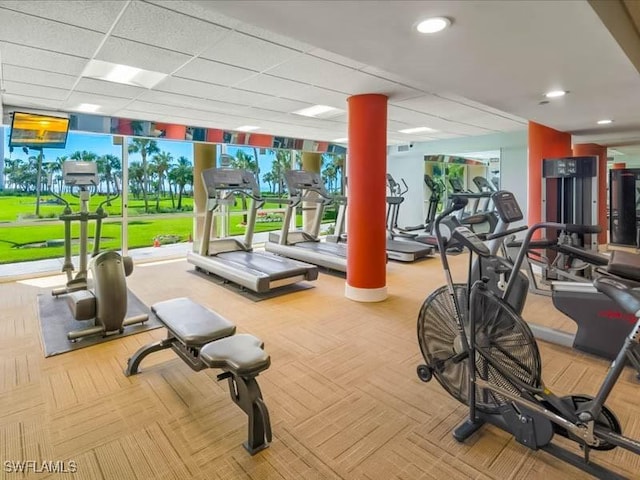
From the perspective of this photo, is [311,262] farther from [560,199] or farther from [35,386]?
[35,386]

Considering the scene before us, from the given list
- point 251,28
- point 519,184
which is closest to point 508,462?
point 251,28

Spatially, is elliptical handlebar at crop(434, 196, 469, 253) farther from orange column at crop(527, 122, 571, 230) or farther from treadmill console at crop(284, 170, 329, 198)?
treadmill console at crop(284, 170, 329, 198)

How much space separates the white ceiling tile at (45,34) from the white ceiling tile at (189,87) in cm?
100

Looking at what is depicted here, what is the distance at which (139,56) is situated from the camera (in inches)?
133

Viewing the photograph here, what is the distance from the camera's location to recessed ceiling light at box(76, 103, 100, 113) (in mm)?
5418

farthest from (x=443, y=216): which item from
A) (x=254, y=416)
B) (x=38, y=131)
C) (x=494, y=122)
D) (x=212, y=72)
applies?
(x=38, y=131)

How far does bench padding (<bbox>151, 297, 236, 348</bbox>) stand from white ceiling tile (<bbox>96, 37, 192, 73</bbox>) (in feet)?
7.23

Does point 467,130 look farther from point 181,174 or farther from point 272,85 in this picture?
point 181,174

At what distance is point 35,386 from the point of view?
262cm

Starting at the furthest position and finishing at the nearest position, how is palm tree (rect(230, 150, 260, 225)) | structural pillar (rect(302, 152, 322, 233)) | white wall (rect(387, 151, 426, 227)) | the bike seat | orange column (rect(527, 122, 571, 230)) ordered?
structural pillar (rect(302, 152, 322, 233))
white wall (rect(387, 151, 426, 227))
palm tree (rect(230, 150, 260, 225))
orange column (rect(527, 122, 571, 230))
the bike seat

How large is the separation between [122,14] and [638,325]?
3468mm

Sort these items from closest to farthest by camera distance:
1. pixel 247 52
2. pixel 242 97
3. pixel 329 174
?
pixel 247 52
pixel 242 97
pixel 329 174

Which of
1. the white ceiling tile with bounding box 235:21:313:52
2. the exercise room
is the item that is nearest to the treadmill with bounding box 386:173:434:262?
the exercise room

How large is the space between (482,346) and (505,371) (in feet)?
0.52
